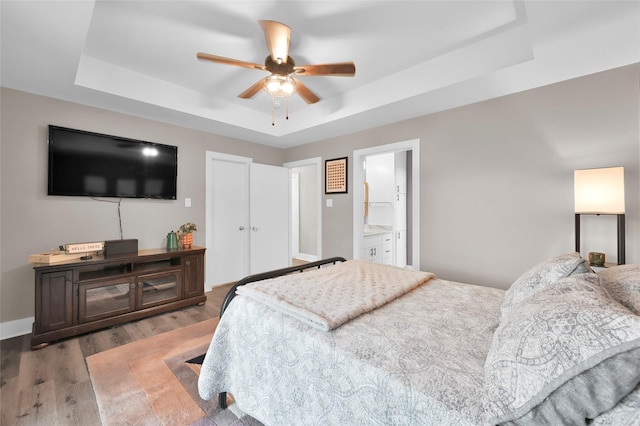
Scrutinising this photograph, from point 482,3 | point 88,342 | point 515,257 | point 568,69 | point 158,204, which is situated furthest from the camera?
point 158,204

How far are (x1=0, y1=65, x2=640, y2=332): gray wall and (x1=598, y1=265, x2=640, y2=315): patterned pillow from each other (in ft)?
4.65

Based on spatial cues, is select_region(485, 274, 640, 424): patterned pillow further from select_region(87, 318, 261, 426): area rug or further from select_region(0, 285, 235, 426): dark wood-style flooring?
select_region(0, 285, 235, 426): dark wood-style flooring

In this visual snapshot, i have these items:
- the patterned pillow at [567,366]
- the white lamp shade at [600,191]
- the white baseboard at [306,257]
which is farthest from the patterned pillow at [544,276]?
the white baseboard at [306,257]

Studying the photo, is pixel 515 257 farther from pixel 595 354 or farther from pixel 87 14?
pixel 87 14

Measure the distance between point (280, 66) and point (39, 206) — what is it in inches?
108

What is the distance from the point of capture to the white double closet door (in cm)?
404

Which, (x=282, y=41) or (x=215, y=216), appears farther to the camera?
(x=215, y=216)

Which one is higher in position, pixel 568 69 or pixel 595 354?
pixel 568 69

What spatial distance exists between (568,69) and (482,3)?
102 cm

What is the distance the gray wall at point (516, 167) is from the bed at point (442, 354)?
1.27 m

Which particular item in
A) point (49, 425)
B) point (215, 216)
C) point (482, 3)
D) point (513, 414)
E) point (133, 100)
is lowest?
point (49, 425)

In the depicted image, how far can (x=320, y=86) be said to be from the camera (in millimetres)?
3074

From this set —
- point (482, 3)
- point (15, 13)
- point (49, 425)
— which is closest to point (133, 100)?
point (15, 13)

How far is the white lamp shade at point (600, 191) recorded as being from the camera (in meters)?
1.81
